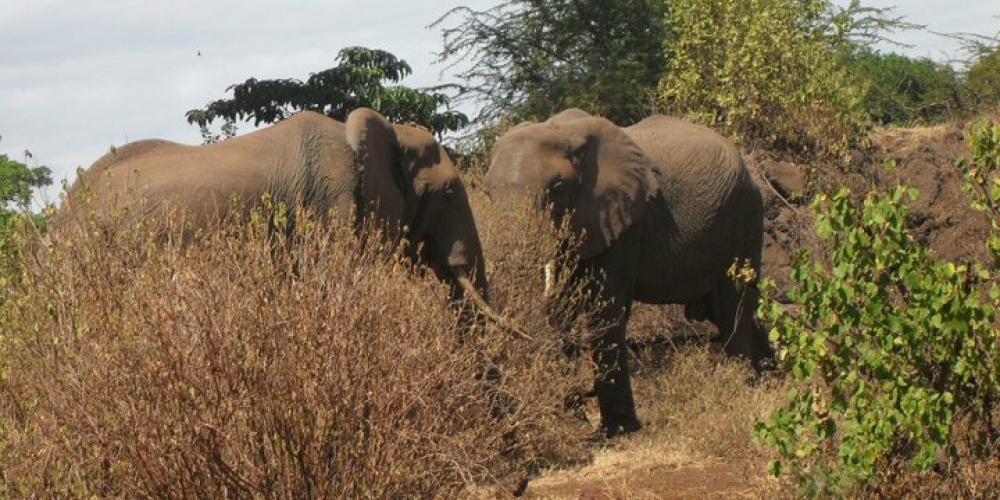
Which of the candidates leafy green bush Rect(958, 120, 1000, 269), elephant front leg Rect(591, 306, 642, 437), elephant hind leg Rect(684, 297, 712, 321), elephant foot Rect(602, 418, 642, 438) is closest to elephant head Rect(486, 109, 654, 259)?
elephant front leg Rect(591, 306, 642, 437)

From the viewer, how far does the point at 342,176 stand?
956cm

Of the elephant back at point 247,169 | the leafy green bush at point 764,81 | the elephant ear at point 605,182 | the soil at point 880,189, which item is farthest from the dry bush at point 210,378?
the leafy green bush at point 764,81

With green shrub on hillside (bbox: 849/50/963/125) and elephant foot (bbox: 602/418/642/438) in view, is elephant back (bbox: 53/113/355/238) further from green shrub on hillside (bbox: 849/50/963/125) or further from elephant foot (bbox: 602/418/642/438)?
green shrub on hillside (bbox: 849/50/963/125)

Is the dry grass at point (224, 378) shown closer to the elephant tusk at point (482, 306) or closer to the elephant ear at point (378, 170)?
the elephant tusk at point (482, 306)

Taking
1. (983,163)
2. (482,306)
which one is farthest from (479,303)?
(983,163)

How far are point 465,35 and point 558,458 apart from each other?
47.7 feet

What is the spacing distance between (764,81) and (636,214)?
473 cm

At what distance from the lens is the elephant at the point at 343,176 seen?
9023mm

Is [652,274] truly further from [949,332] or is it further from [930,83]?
[930,83]

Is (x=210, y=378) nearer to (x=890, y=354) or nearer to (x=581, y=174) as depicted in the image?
(x=890, y=354)

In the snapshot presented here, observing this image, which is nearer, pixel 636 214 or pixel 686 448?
pixel 686 448

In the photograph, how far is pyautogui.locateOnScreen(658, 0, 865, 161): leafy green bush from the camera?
53.3 feet

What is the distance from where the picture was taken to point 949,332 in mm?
6105

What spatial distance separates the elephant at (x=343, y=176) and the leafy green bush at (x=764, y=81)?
680 centimetres
